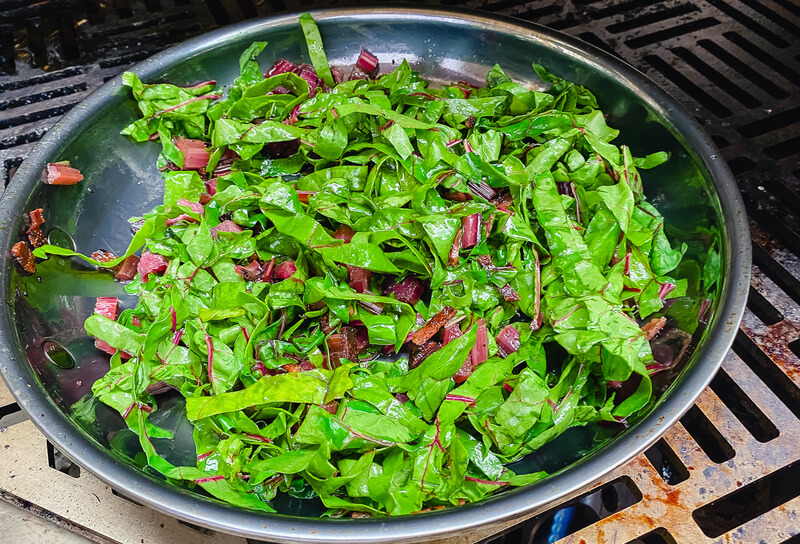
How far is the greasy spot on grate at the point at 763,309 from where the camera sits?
129 cm

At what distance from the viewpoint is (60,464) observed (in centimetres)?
123

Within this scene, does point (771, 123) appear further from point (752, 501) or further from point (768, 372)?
point (752, 501)

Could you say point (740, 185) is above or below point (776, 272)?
above

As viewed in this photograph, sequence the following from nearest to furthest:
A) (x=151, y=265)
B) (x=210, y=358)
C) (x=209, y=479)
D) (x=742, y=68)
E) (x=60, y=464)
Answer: (x=209, y=479) < (x=210, y=358) < (x=60, y=464) < (x=151, y=265) < (x=742, y=68)

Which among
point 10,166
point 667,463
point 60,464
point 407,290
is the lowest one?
point 667,463

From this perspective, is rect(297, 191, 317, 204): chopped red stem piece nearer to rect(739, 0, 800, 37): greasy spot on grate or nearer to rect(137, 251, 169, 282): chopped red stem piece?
rect(137, 251, 169, 282): chopped red stem piece

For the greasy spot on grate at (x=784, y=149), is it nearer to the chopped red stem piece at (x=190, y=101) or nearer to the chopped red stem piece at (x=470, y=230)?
the chopped red stem piece at (x=470, y=230)

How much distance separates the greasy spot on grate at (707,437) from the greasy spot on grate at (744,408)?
66 millimetres

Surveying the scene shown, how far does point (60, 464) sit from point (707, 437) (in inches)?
52.8

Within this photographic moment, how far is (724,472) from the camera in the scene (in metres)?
1.12

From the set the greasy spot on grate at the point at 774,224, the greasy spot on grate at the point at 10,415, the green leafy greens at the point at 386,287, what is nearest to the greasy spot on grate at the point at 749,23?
the greasy spot on grate at the point at 774,224

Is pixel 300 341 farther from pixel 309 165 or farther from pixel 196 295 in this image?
pixel 309 165

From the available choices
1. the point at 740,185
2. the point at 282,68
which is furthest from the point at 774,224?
the point at 282,68

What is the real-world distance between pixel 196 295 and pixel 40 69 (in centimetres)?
105
